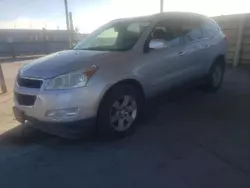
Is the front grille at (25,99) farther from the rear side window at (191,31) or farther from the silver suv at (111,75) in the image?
the rear side window at (191,31)

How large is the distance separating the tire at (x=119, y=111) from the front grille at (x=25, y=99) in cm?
87

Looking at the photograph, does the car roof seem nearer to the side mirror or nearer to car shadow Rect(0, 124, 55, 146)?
the side mirror

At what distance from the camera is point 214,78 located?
6.06m

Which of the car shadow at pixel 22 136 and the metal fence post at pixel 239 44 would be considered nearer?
the car shadow at pixel 22 136

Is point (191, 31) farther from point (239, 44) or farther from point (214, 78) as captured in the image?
point (239, 44)

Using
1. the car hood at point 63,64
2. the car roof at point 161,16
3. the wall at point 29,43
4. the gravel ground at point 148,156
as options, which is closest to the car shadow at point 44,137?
the gravel ground at point 148,156

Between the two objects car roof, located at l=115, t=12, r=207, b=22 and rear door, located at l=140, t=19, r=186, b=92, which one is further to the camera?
car roof, located at l=115, t=12, r=207, b=22

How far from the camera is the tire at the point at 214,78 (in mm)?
5898

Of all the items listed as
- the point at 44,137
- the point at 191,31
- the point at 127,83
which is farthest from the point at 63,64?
the point at 191,31

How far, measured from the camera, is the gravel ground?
2.85m

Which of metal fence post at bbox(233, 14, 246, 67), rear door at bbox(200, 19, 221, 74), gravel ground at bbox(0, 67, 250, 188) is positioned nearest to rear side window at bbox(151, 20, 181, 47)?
rear door at bbox(200, 19, 221, 74)

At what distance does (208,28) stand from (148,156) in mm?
3560

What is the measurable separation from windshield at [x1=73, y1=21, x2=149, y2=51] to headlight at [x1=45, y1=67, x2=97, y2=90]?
0.93 m

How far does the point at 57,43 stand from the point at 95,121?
26753mm
